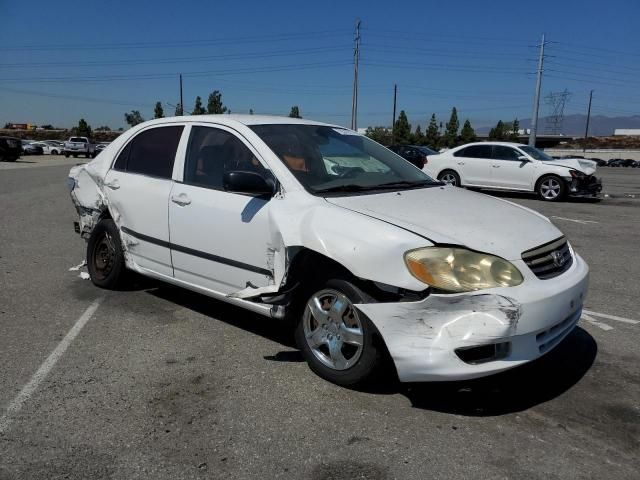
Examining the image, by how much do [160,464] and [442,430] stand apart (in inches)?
57.2

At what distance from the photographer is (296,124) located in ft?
15.1

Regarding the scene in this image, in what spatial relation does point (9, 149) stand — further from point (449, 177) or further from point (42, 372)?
point (42, 372)

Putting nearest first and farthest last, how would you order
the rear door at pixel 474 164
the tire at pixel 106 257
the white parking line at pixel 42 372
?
the white parking line at pixel 42 372 → the tire at pixel 106 257 → the rear door at pixel 474 164

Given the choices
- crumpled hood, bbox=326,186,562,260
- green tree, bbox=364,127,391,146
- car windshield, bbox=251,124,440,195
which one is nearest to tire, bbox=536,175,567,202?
car windshield, bbox=251,124,440,195

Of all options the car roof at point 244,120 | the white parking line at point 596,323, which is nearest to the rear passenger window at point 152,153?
the car roof at point 244,120

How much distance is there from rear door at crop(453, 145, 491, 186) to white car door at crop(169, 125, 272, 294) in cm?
1275

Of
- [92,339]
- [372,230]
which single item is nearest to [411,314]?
[372,230]

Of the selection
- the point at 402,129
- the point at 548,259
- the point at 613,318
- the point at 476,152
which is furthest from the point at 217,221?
the point at 402,129

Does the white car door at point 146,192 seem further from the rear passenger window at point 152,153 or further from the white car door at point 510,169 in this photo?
the white car door at point 510,169

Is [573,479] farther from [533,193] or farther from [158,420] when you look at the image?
[533,193]

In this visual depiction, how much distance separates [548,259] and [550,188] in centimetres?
1254

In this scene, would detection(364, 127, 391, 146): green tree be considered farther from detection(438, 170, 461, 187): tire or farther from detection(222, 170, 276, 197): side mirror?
detection(222, 170, 276, 197): side mirror

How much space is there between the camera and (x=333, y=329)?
344 centimetres

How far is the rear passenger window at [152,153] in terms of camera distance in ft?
15.5
